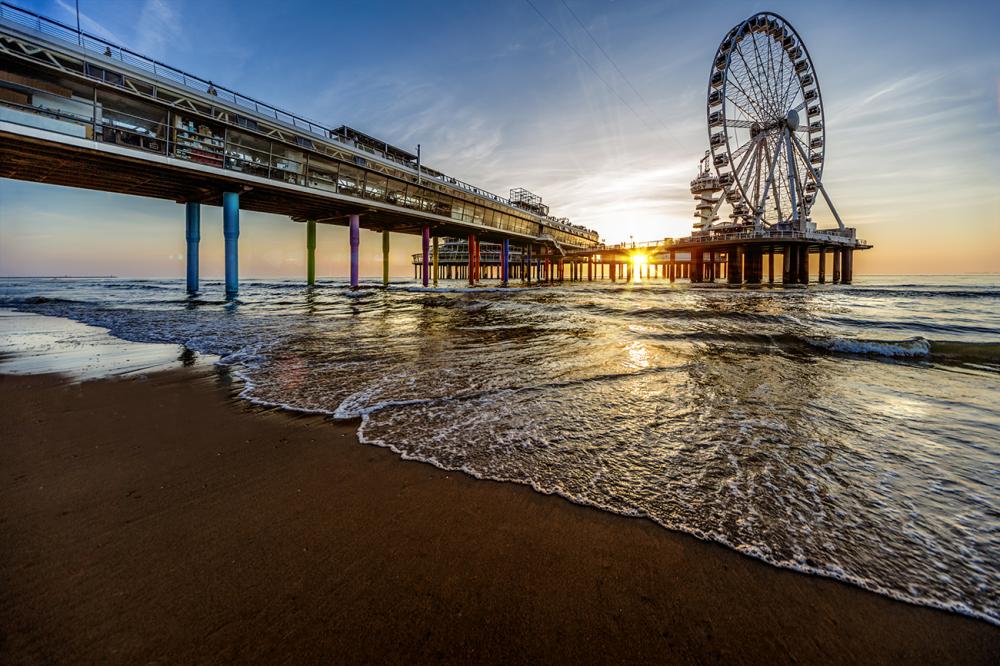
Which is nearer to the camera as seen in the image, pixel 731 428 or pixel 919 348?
pixel 731 428

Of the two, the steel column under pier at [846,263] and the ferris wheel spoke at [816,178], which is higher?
the ferris wheel spoke at [816,178]

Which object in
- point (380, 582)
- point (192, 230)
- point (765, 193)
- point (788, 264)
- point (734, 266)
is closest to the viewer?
point (380, 582)

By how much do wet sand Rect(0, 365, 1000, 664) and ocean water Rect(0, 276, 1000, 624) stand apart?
19 cm

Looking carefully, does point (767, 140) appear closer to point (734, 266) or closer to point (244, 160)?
point (734, 266)

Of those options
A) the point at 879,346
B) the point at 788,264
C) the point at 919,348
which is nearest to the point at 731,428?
the point at 879,346

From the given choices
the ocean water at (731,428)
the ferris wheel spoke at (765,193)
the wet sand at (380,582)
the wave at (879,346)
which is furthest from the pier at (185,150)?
the ferris wheel spoke at (765,193)

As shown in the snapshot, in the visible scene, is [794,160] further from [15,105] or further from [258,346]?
[15,105]

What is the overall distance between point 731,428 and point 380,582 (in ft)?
9.18

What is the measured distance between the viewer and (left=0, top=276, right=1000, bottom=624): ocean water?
1672 mm

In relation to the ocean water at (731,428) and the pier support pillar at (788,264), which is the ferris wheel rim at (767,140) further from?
the ocean water at (731,428)

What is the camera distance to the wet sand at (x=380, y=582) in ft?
3.82

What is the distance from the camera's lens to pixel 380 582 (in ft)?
4.61

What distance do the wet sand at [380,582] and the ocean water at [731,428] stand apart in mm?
194

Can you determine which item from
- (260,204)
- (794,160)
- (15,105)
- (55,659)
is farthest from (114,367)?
(794,160)
